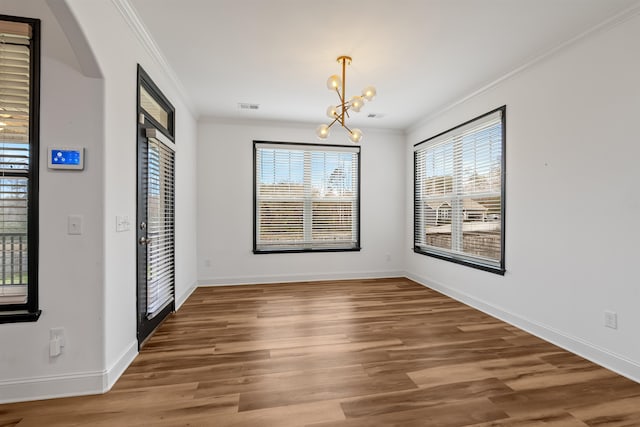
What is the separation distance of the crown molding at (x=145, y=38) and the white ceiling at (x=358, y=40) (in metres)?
0.04

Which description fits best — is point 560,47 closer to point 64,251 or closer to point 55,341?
point 64,251

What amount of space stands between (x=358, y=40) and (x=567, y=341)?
3.21 meters

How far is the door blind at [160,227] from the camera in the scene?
2717 mm

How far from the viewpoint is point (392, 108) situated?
4.23 m

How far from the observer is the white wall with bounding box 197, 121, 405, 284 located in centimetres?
465

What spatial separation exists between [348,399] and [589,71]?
124 inches

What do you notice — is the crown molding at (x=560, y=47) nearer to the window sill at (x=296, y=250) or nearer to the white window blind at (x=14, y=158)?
the window sill at (x=296, y=250)

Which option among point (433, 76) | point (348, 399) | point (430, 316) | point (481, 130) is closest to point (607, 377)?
point (430, 316)

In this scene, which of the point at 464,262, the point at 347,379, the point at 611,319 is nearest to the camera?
the point at 347,379

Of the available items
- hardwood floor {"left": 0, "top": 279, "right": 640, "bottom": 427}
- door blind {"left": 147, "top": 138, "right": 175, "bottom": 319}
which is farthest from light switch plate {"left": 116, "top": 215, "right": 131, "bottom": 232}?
hardwood floor {"left": 0, "top": 279, "right": 640, "bottom": 427}

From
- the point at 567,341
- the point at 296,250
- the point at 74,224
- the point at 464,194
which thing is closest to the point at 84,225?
the point at 74,224

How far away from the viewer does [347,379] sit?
2.07 metres

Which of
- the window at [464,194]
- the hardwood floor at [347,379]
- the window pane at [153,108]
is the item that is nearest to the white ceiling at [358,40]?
the window pane at [153,108]

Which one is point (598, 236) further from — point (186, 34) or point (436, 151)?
point (186, 34)
